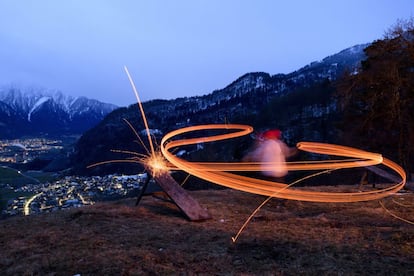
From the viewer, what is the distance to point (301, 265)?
623 cm

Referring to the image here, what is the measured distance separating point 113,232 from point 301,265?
512 centimetres

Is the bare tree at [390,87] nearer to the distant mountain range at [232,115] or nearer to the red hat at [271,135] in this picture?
the red hat at [271,135]

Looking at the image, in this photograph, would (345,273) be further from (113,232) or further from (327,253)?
(113,232)

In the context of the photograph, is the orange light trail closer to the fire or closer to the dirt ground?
the fire

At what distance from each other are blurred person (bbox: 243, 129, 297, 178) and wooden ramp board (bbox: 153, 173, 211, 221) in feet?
9.63

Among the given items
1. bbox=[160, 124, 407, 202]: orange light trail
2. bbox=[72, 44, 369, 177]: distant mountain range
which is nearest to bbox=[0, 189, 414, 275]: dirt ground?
bbox=[160, 124, 407, 202]: orange light trail

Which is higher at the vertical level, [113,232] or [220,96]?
[220,96]

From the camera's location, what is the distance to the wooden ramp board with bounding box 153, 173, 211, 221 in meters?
10.2

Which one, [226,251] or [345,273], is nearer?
[345,273]

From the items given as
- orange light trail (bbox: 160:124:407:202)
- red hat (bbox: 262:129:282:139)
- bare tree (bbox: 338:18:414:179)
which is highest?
bare tree (bbox: 338:18:414:179)

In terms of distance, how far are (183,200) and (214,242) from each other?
3.18 meters

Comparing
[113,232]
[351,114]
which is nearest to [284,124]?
[351,114]

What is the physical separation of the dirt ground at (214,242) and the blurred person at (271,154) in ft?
4.83

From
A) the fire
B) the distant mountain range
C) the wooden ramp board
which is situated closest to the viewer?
the wooden ramp board
